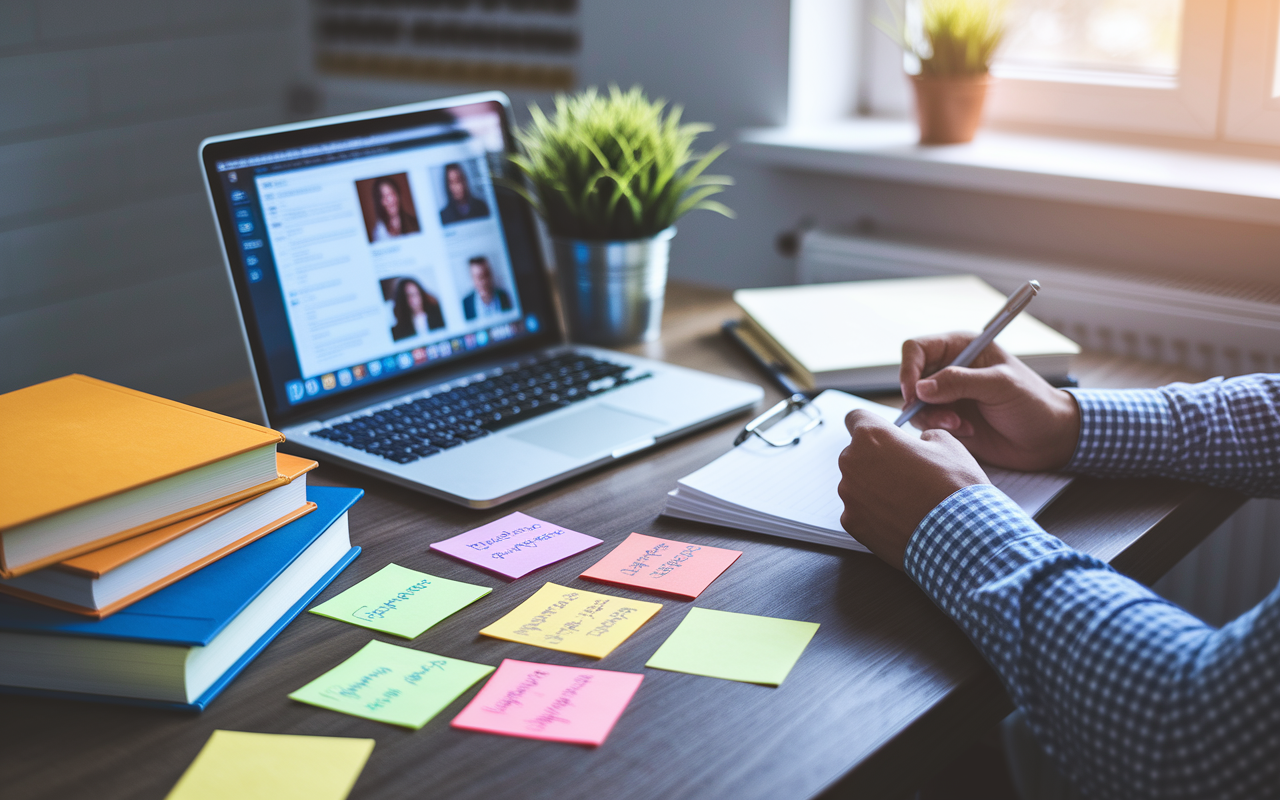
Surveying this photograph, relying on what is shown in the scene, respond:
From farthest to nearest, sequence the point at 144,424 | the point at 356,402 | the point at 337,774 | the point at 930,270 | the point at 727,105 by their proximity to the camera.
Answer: the point at 727,105
the point at 930,270
the point at 356,402
the point at 144,424
the point at 337,774

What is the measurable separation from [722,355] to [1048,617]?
648 millimetres

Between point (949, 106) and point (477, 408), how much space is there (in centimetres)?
90

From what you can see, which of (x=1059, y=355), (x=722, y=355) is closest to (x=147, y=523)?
(x=722, y=355)

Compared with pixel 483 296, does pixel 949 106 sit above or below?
above

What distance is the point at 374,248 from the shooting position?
1084 millimetres

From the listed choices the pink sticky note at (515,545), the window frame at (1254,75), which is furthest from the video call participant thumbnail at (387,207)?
the window frame at (1254,75)

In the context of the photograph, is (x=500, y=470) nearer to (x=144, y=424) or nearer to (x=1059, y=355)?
(x=144, y=424)


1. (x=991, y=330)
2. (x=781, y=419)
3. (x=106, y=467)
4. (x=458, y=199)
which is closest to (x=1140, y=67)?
(x=991, y=330)

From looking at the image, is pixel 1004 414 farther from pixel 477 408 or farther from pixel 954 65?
pixel 954 65

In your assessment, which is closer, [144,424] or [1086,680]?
[1086,680]

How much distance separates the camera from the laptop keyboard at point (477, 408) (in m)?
0.96

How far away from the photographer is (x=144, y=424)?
0.74 m

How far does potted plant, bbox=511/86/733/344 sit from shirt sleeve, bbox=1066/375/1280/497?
52 cm

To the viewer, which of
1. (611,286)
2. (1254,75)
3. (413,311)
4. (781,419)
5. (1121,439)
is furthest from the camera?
(1254,75)
